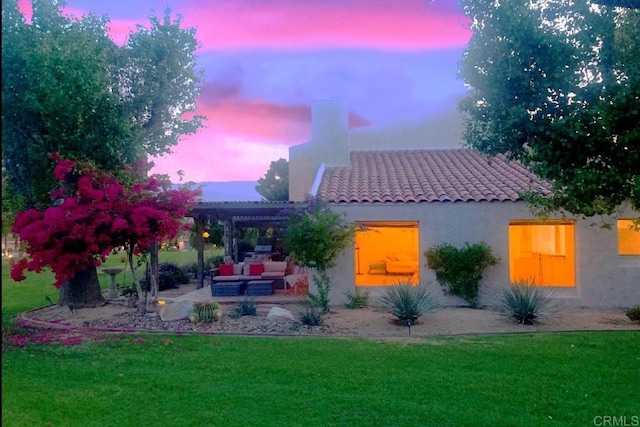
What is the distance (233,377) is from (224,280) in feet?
32.9

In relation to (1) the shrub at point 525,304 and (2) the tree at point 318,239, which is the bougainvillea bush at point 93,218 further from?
(1) the shrub at point 525,304

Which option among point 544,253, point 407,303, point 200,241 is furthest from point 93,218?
point 544,253

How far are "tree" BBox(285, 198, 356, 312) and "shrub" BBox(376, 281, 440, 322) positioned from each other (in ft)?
6.15

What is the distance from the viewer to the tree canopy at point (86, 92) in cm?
1122

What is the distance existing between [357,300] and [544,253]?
345 inches

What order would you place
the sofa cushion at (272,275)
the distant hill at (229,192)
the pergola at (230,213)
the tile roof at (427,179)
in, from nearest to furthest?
the tile roof at (427,179) < the pergola at (230,213) < the sofa cushion at (272,275) < the distant hill at (229,192)

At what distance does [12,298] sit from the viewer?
20.1 meters

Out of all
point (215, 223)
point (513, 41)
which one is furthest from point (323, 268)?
point (215, 223)

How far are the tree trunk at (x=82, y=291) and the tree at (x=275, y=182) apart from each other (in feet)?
98.6

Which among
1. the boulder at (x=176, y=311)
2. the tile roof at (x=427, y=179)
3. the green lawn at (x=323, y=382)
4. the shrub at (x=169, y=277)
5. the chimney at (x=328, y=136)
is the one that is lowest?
the green lawn at (x=323, y=382)

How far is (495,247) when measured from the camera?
15734 millimetres

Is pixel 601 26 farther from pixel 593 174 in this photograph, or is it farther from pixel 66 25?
pixel 66 25

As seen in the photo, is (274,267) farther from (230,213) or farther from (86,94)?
(86,94)

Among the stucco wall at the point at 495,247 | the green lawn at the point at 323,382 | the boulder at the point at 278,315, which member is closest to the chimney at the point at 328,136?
the stucco wall at the point at 495,247
